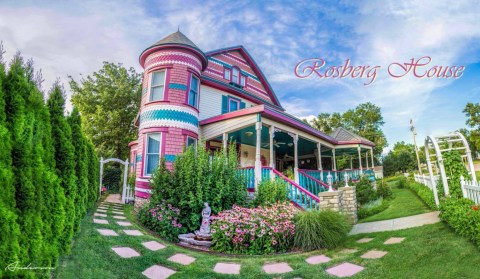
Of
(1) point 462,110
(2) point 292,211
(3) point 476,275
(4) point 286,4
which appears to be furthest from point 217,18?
(1) point 462,110

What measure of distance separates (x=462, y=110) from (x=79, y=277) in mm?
46583

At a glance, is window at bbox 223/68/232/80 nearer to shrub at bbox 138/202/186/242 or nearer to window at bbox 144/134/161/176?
window at bbox 144/134/161/176

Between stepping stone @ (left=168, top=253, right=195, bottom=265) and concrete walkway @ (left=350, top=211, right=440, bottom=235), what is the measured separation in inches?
160

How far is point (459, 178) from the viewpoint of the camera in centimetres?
651

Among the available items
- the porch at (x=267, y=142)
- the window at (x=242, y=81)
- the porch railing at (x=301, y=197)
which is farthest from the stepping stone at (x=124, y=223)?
the window at (x=242, y=81)

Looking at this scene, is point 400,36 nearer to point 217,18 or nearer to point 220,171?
point 217,18

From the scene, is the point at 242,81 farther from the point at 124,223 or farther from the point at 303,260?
the point at 303,260

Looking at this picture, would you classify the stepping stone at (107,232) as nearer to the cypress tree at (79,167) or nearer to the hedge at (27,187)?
the cypress tree at (79,167)

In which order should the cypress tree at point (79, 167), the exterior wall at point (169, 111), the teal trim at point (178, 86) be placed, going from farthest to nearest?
the teal trim at point (178, 86) → the exterior wall at point (169, 111) → the cypress tree at point (79, 167)

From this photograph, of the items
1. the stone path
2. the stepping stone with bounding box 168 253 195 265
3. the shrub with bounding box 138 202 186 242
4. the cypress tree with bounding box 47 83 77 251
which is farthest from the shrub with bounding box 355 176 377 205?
the cypress tree with bounding box 47 83 77 251

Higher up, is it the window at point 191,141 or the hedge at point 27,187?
the window at point 191,141

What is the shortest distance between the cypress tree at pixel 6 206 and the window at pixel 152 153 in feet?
21.3

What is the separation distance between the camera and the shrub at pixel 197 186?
684cm

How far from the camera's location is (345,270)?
3990 mm
